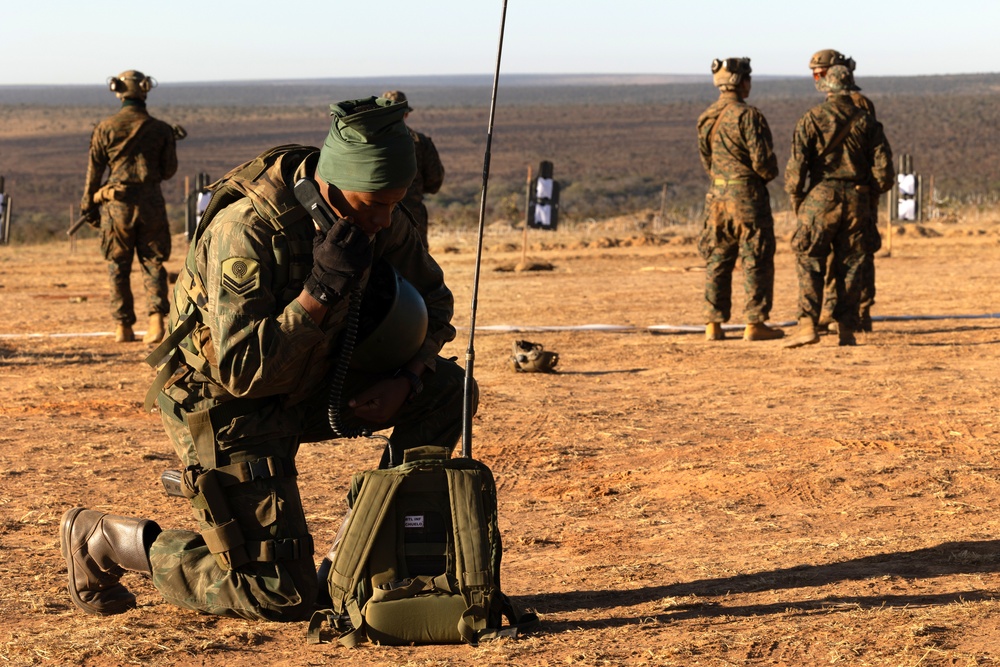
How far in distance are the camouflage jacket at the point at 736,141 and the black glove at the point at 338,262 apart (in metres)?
7.52

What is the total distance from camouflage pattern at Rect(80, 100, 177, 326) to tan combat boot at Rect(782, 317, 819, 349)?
5.36 metres

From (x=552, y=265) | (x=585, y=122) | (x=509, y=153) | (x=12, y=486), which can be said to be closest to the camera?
(x=12, y=486)

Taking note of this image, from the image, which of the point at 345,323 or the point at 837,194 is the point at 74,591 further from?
the point at 837,194

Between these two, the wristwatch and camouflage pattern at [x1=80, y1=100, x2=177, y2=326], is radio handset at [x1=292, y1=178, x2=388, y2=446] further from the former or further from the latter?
camouflage pattern at [x1=80, y1=100, x2=177, y2=326]

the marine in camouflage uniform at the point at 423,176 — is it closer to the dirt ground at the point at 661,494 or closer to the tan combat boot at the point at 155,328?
the dirt ground at the point at 661,494

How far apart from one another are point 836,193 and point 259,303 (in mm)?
8065

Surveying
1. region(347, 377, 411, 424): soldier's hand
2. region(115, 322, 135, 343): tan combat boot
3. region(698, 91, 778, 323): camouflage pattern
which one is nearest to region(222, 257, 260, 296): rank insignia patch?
region(347, 377, 411, 424): soldier's hand

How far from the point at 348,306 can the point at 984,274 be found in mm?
15079

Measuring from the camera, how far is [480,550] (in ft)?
14.6

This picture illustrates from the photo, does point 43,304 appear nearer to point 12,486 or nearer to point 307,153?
point 12,486

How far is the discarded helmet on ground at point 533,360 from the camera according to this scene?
423 inches

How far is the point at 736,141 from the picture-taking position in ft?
38.8

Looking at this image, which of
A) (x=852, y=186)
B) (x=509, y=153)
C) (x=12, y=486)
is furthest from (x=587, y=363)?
(x=509, y=153)

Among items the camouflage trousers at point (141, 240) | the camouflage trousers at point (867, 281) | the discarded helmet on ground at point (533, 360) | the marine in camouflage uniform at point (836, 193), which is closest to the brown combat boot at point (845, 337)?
the marine in camouflage uniform at point (836, 193)
